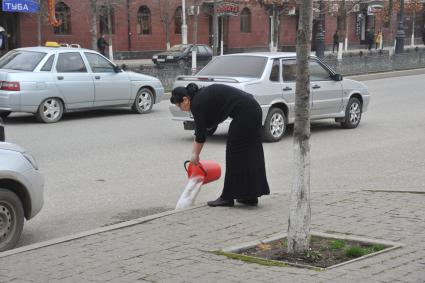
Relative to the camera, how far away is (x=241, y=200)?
7.44 meters

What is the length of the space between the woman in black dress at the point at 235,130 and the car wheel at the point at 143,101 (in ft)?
34.0

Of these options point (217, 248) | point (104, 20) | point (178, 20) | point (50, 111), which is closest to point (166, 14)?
point (104, 20)

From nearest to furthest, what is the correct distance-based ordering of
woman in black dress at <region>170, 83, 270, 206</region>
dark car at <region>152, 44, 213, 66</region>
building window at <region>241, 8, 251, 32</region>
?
1. woman in black dress at <region>170, 83, 270, 206</region>
2. dark car at <region>152, 44, 213, 66</region>
3. building window at <region>241, 8, 251, 32</region>

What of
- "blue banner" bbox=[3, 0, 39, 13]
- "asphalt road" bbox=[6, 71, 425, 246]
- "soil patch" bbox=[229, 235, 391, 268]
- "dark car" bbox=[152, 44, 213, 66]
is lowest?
"asphalt road" bbox=[6, 71, 425, 246]

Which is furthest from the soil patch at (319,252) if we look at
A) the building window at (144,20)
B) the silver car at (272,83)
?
the building window at (144,20)

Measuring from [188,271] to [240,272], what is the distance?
0.40 meters

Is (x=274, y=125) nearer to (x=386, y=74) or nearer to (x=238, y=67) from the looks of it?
(x=238, y=67)

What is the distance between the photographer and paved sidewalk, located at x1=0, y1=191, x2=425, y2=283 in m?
4.99

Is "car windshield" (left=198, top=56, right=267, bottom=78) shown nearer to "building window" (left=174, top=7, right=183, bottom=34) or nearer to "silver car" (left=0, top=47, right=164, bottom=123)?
"silver car" (left=0, top=47, right=164, bottom=123)

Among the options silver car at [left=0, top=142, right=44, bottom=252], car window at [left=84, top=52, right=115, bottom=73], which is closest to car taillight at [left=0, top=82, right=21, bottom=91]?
car window at [left=84, top=52, right=115, bottom=73]

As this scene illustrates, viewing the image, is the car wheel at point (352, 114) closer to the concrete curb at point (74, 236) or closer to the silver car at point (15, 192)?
the concrete curb at point (74, 236)

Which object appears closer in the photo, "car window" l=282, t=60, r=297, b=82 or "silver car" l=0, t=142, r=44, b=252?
"silver car" l=0, t=142, r=44, b=252

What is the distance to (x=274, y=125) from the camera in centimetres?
1298

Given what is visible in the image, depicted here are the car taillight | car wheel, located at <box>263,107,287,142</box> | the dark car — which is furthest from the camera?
the dark car
